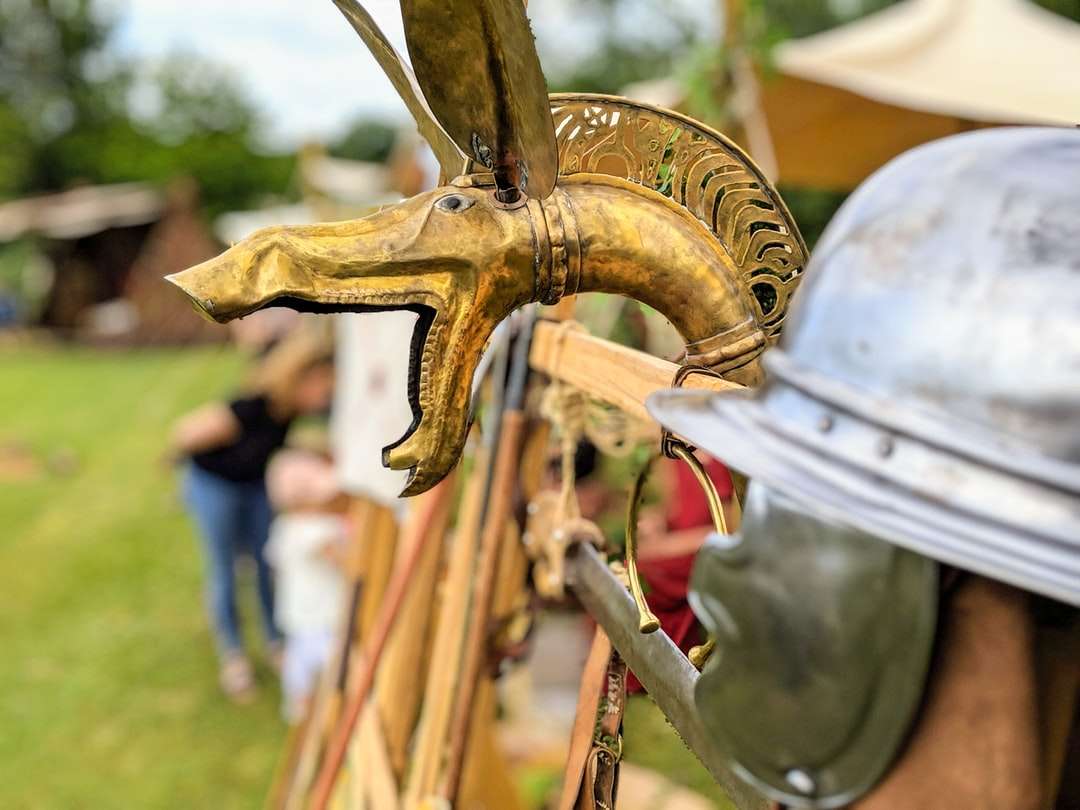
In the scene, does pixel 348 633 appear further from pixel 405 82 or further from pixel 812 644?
pixel 812 644

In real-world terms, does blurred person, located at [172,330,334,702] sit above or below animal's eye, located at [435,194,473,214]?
below

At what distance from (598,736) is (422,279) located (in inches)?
25.3

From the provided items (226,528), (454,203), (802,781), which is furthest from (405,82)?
(226,528)

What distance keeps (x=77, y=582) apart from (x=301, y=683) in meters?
2.69

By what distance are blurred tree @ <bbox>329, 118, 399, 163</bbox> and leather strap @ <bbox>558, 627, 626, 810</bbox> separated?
130ft

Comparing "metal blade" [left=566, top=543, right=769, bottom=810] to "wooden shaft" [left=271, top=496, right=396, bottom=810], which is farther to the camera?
"wooden shaft" [left=271, top=496, right=396, bottom=810]

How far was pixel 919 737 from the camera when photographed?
1.85ft

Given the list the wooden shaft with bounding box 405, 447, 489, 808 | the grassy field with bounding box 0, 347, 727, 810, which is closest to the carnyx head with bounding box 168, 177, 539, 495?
the wooden shaft with bounding box 405, 447, 489, 808

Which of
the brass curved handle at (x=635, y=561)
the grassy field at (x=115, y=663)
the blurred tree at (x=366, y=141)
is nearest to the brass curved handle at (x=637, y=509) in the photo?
the brass curved handle at (x=635, y=561)

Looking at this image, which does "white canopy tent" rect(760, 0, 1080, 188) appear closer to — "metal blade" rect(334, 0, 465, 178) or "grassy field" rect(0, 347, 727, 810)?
"grassy field" rect(0, 347, 727, 810)

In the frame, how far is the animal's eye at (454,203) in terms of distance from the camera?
788 mm

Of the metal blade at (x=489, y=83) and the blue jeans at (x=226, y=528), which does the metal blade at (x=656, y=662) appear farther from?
the blue jeans at (x=226, y=528)

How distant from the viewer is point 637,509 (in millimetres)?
1068

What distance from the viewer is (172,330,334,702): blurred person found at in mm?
3707
